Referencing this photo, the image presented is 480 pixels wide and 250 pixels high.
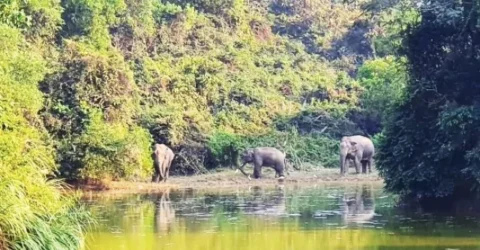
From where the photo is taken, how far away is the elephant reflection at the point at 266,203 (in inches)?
783

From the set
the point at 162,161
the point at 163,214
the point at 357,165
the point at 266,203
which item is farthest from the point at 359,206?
the point at 357,165

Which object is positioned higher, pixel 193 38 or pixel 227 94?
pixel 193 38

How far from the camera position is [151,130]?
33.0 meters

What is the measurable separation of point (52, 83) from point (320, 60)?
22.0 m

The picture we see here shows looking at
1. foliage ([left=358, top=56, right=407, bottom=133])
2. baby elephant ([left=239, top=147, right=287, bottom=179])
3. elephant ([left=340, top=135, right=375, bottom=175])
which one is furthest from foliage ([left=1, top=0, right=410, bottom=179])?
elephant ([left=340, top=135, right=375, bottom=175])

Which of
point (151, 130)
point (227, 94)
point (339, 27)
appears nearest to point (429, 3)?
point (151, 130)

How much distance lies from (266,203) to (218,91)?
16009 millimetres

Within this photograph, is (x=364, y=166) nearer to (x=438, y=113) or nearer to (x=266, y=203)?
(x=266, y=203)

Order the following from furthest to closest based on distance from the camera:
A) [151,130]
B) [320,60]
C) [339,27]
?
[339,27], [320,60], [151,130]

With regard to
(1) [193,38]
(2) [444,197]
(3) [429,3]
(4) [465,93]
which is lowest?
(2) [444,197]

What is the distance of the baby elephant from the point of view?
104 ft

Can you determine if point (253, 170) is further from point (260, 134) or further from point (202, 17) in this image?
point (202, 17)

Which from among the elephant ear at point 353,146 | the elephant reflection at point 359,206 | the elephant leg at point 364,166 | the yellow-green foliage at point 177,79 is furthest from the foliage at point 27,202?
the elephant leg at point 364,166

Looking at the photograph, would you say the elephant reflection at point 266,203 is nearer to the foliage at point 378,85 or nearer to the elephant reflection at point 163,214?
the elephant reflection at point 163,214
